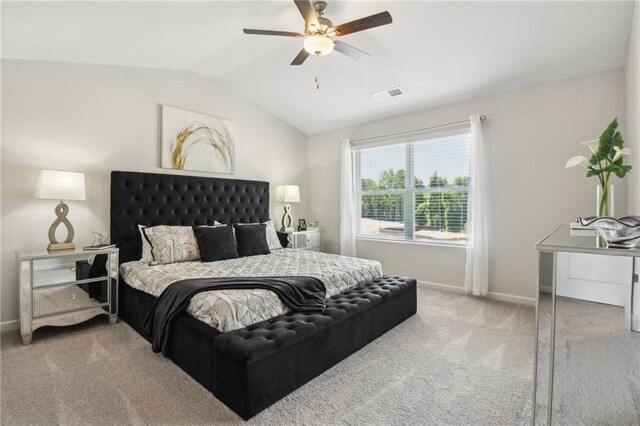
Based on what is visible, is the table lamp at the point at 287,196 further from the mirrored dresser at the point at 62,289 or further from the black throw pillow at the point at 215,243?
the mirrored dresser at the point at 62,289

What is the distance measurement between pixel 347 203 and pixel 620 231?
4.01m

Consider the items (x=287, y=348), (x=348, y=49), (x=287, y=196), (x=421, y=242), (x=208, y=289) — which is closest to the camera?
(x=287, y=348)

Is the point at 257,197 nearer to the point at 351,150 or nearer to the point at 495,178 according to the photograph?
the point at 351,150

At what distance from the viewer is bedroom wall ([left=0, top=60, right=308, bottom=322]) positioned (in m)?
2.88

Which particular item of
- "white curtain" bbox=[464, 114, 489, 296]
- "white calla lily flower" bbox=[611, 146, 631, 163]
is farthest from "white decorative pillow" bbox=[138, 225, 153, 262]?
"white calla lily flower" bbox=[611, 146, 631, 163]

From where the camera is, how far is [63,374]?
84.5 inches

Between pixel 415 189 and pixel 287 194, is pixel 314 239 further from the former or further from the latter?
pixel 415 189

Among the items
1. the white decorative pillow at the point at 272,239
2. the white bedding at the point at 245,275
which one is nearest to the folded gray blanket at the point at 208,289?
the white bedding at the point at 245,275

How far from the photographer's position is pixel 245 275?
2779 millimetres

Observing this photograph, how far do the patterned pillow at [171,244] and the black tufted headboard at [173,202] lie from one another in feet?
0.87

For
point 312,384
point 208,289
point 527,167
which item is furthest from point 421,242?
point 208,289

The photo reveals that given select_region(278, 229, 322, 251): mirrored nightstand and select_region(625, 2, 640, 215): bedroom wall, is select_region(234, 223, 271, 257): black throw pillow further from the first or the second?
select_region(625, 2, 640, 215): bedroom wall

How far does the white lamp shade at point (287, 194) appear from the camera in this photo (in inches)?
195

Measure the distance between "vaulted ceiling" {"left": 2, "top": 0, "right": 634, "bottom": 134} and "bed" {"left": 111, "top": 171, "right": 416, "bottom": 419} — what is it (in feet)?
4.49
